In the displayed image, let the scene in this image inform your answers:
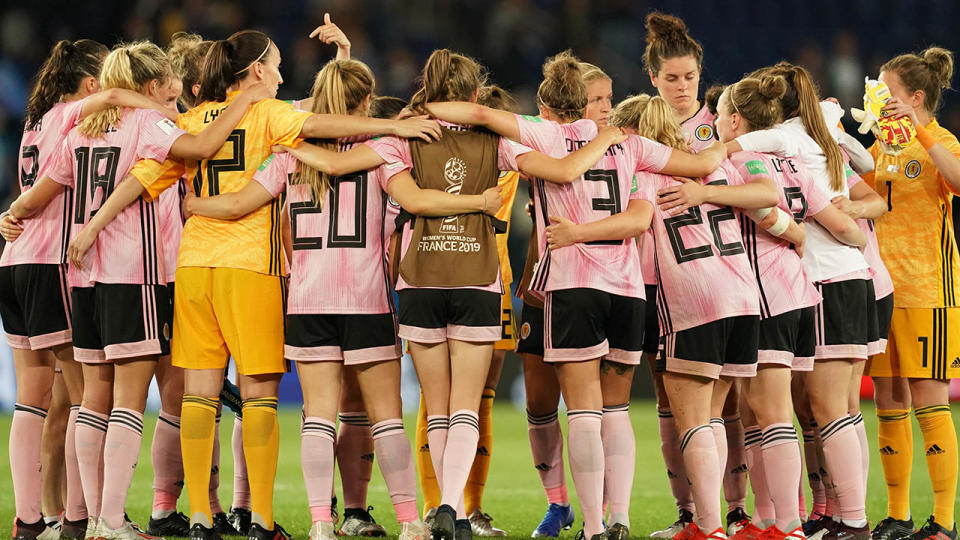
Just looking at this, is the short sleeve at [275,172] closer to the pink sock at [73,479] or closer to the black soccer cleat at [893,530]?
the pink sock at [73,479]

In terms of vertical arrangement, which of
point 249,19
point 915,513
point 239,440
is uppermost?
→ point 249,19

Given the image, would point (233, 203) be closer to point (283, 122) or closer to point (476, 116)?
point (283, 122)

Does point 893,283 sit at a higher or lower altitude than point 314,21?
lower

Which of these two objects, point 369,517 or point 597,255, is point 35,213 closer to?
point 369,517

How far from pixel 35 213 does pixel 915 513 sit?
5.51 m

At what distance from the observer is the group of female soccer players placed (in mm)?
5465

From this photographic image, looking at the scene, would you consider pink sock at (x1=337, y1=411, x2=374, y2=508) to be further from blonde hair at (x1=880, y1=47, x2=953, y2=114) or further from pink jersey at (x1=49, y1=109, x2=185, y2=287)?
blonde hair at (x1=880, y1=47, x2=953, y2=114)

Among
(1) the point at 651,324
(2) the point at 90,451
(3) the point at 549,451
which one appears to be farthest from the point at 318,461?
(1) the point at 651,324

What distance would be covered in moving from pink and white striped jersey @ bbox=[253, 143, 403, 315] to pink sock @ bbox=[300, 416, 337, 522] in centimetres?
55

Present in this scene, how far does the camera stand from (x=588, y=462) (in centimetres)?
540

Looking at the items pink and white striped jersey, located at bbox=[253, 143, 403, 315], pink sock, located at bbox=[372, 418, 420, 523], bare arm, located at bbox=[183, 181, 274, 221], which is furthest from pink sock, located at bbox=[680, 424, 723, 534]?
bare arm, located at bbox=[183, 181, 274, 221]

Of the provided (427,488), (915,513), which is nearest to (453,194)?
(427,488)

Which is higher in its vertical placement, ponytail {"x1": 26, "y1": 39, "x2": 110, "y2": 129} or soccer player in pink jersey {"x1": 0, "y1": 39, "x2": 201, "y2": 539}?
ponytail {"x1": 26, "y1": 39, "x2": 110, "y2": 129}

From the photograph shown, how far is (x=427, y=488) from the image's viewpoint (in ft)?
20.5
